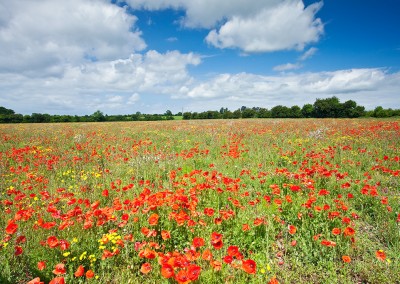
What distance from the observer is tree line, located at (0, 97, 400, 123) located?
57.2 metres

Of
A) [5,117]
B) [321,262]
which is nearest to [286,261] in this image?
[321,262]

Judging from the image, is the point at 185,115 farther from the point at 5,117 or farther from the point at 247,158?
the point at 247,158

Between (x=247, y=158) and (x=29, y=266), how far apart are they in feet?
22.3

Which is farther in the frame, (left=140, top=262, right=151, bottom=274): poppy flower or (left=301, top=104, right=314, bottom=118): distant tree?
(left=301, top=104, right=314, bottom=118): distant tree

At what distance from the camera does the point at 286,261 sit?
3.41 m

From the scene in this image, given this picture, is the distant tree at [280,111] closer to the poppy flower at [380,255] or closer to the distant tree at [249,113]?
the distant tree at [249,113]

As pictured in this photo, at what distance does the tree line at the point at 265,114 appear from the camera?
188ft

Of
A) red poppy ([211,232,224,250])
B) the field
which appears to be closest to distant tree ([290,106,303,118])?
the field

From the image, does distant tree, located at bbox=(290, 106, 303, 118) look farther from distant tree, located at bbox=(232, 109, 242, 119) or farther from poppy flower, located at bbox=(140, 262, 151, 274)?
poppy flower, located at bbox=(140, 262, 151, 274)

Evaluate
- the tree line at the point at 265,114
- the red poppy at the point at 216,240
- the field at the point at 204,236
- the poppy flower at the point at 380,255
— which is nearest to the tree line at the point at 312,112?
the tree line at the point at 265,114

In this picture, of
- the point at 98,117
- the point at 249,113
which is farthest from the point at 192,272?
the point at 249,113

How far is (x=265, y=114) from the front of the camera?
81.7 metres

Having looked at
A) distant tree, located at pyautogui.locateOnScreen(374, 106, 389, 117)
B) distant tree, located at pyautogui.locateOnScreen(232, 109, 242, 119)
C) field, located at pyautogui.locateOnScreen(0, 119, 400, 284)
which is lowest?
field, located at pyautogui.locateOnScreen(0, 119, 400, 284)

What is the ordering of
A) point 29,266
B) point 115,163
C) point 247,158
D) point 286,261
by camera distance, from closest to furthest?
point 29,266, point 286,261, point 115,163, point 247,158
